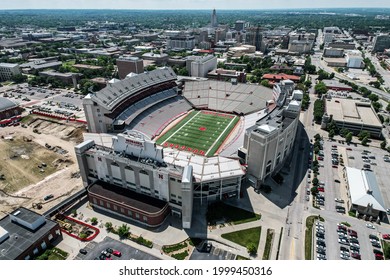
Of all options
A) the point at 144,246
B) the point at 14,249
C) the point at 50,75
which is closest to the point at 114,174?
the point at 144,246

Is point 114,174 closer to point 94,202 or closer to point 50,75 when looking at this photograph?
point 94,202

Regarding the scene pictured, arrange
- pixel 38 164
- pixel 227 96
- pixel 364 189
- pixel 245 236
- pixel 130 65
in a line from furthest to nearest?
pixel 130 65 < pixel 227 96 < pixel 38 164 < pixel 364 189 < pixel 245 236

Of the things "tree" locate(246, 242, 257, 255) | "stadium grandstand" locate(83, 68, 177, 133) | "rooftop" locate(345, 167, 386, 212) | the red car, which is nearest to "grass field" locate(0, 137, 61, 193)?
"stadium grandstand" locate(83, 68, 177, 133)

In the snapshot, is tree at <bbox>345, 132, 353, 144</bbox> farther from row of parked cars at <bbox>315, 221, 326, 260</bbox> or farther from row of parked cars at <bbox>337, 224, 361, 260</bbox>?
row of parked cars at <bbox>315, 221, 326, 260</bbox>

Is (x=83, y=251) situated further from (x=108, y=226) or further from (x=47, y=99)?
(x=47, y=99)

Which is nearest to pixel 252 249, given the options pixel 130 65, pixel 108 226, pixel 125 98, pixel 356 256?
pixel 356 256
